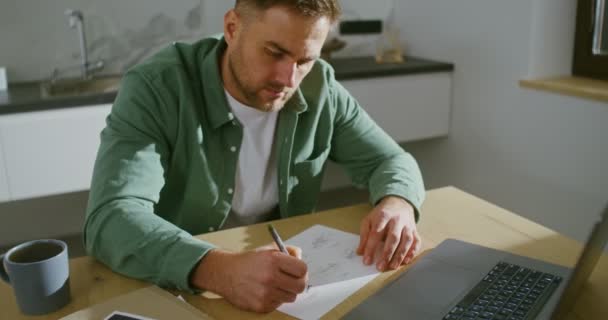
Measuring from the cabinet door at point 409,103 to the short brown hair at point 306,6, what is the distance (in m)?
1.39

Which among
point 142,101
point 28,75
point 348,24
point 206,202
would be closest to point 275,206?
point 206,202

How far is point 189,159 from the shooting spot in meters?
1.28

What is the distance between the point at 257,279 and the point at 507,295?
1.26ft

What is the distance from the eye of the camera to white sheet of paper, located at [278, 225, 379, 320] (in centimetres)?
87

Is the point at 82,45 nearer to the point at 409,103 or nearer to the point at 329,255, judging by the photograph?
the point at 409,103

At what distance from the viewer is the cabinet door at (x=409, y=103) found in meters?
2.58

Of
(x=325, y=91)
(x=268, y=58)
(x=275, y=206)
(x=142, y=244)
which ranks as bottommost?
(x=275, y=206)

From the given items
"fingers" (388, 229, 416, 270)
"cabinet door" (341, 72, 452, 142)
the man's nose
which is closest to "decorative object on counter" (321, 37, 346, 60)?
"cabinet door" (341, 72, 452, 142)

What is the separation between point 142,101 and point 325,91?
0.47 m

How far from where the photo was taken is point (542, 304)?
85 cm

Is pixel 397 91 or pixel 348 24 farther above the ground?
pixel 348 24

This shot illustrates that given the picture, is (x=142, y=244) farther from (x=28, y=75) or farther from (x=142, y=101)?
(x=28, y=75)

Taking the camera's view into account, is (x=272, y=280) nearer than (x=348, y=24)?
Yes

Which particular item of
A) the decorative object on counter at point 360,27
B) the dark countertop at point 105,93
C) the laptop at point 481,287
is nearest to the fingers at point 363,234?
the laptop at point 481,287
